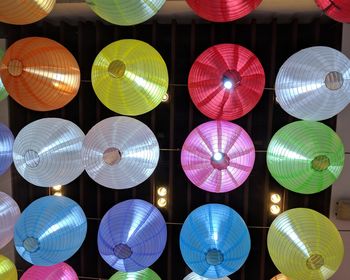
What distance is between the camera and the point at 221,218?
2996 mm

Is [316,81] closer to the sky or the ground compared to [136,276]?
closer to the sky

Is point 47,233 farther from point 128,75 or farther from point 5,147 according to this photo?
point 128,75

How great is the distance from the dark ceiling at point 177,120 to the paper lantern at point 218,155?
102cm

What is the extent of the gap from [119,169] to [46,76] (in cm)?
89

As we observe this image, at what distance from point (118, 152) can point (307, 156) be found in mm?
1387

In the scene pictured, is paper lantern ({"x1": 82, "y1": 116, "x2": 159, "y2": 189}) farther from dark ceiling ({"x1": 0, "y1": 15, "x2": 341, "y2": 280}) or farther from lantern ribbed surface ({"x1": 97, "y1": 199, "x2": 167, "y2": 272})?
dark ceiling ({"x1": 0, "y1": 15, "x2": 341, "y2": 280})

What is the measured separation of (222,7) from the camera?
2.38 metres

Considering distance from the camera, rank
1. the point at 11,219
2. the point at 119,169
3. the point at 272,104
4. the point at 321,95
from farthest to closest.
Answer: the point at 272,104 < the point at 11,219 < the point at 119,169 < the point at 321,95

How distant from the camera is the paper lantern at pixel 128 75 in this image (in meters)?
2.72

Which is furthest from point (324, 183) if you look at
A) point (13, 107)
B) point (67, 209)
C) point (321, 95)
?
point (13, 107)

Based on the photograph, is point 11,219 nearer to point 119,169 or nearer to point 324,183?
point 119,169

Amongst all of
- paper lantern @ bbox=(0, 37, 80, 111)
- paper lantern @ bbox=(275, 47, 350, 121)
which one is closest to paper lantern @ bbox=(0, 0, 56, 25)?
paper lantern @ bbox=(0, 37, 80, 111)

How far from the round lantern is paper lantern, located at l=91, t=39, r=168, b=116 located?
4.61 ft

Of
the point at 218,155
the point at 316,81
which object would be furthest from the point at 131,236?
the point at 316,81
